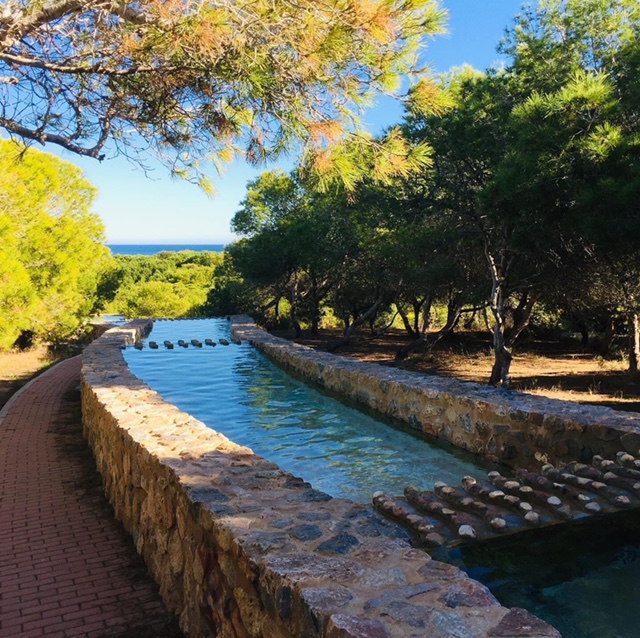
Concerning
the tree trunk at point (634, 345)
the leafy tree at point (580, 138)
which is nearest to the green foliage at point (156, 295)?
the leafy tree at point (580, 138)

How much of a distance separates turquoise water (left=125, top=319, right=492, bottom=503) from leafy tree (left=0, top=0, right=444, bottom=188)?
310 centimetres

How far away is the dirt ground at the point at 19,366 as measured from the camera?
1244 cm

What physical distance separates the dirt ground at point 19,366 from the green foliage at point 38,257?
0.54 meters

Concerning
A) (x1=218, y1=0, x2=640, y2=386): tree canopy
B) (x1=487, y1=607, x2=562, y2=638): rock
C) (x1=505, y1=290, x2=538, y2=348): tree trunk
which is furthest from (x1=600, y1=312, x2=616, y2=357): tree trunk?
(x1=487, y1=607, x2=562, y2=638): rock

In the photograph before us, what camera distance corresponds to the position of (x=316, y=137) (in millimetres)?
5195

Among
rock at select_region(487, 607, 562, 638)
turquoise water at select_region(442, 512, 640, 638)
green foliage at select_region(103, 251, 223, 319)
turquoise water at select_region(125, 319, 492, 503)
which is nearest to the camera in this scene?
rock at select_region(487, 607, 562, 638)

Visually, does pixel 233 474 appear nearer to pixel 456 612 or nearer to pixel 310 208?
pixel 456 612

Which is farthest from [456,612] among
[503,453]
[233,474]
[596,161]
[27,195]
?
[27,195]

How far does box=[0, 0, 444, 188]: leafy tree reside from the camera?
179 inches

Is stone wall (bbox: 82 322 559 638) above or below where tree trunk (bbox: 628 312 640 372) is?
below

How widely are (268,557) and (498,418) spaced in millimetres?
4469

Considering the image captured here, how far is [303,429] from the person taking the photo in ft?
26.6

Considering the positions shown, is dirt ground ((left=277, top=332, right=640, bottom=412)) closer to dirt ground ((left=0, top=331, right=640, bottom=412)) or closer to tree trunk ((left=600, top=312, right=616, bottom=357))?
dirt ground ((left=0, top=331, right=640, bottom=412))

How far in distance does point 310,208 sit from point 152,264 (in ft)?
143
